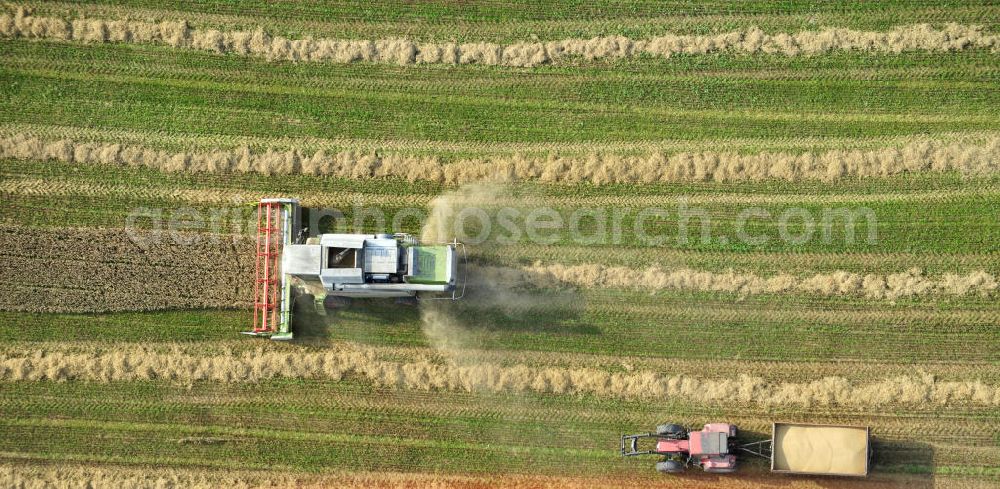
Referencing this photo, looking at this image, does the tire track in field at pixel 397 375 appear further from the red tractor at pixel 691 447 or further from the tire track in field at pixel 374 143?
the tire track in field at pixel 374 143

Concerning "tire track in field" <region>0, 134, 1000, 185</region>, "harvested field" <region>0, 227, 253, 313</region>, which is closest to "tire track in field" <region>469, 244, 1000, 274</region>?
"tire track in field" <region>0, 134, 1000, 185</region>

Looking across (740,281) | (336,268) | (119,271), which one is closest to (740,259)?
(740,281)

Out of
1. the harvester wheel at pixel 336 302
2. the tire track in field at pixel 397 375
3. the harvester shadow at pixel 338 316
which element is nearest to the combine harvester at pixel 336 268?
the harvester wheel at pixel 336 302

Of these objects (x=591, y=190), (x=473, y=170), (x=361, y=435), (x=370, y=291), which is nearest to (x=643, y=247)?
(x=591, y=190)

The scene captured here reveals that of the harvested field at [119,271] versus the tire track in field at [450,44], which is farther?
the tire track in field at [450,44]

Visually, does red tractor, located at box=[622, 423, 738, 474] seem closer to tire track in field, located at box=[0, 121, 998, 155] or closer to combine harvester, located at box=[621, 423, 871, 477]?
combine harvester, located at box=[621, 423, 871, 477]

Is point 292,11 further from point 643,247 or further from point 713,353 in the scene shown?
point 713,353
